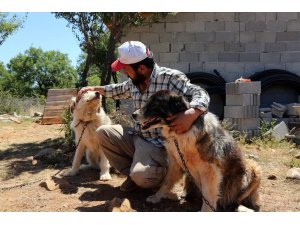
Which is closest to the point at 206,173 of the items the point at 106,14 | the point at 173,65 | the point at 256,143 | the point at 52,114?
the point at 256,143

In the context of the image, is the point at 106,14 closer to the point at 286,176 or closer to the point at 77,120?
the point at 77,120

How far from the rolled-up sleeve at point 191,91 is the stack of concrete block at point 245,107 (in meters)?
4.77

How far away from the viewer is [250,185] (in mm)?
4156

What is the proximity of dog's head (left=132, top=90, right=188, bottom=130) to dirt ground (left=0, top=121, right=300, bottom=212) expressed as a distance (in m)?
1.08

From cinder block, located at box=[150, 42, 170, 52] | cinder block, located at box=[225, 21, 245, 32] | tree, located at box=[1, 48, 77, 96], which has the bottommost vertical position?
cinder block, located at box=[150, 42, 170, 52]

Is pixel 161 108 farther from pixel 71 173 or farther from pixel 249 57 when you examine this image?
pixel 249 57

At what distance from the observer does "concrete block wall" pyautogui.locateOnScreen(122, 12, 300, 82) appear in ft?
35.4

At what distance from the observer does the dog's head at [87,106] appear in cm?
556

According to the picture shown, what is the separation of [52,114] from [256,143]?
263 inches

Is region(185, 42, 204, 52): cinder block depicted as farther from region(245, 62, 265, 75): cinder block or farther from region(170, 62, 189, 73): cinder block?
region(245, 62, 265, 75): cinder block

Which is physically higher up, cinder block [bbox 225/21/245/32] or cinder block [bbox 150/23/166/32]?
cinder block [bbox 225/21/245/32]

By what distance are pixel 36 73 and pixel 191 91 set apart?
1865 inches

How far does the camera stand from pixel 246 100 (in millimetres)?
9031

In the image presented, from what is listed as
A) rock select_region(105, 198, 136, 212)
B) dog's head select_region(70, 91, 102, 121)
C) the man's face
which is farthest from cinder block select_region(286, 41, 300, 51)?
rock select_region(105, 198, 136, 212)
